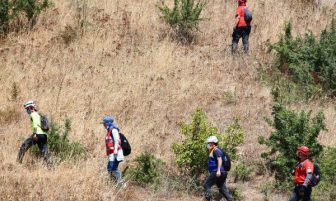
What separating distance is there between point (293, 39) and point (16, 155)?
8.77m

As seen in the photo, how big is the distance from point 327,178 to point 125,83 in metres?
5.58

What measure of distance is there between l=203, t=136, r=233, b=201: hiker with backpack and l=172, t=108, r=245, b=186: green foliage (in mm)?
865

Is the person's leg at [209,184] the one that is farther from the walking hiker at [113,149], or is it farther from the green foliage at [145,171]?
the walking hiker at [113,149]

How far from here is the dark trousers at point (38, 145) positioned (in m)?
10.9

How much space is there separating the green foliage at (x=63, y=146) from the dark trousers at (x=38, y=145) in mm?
303

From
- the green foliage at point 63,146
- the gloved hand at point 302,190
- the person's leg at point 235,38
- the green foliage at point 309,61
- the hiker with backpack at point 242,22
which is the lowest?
the gloved hand at point 302,190

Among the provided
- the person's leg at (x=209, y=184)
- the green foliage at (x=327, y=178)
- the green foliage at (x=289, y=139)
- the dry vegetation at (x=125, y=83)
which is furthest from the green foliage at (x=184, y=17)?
the person's leg at (x=209, y=184)

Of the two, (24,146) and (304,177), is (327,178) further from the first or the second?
(24,146)

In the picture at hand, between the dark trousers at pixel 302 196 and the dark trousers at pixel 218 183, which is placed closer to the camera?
the dark trousers at pixel 302 196

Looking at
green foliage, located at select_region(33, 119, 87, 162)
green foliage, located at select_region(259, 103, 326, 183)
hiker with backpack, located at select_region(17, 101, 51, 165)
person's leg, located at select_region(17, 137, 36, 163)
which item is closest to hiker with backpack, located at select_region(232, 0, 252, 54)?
green foliage, located at select_region(259, 103, 326, 183)

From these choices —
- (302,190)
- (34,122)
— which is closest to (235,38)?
(34,122)

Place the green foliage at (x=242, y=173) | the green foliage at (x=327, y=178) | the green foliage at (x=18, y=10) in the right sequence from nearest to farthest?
the green foliage at (x=327, y=178), the green foliage at (x=242, y=173), the green foliage at (x=18, y=10)

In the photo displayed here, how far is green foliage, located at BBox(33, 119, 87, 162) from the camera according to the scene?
11.3 metres

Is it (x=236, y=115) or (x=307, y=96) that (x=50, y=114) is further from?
(x=307, y=96)
